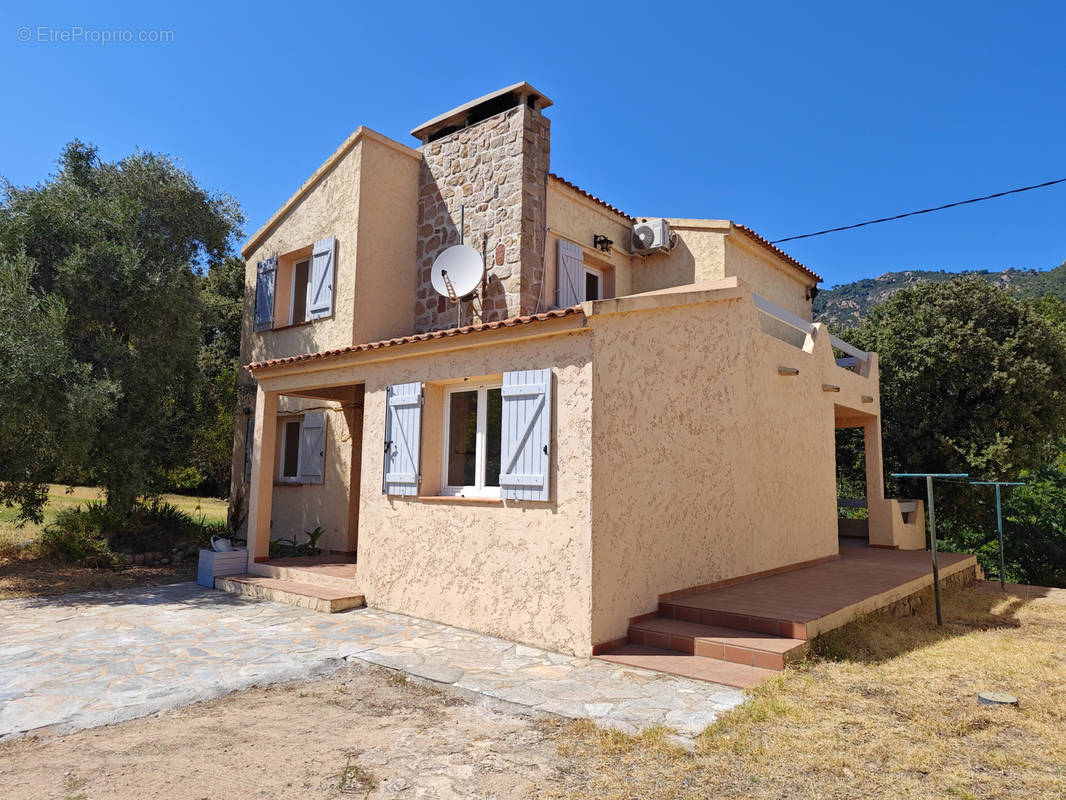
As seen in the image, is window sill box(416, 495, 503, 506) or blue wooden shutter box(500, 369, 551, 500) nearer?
blue wooden shutter box(500, 369, 551, 500)

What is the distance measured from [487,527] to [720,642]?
8.28 feet

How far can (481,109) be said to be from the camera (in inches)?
456

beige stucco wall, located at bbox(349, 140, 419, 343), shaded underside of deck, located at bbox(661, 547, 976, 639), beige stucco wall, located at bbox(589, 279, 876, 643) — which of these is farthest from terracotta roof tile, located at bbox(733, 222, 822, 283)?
shaded underside of deck, located at bbox(661, 547, 976, 639)

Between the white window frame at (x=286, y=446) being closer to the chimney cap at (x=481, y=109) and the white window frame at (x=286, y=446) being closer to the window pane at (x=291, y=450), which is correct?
the window pane at (x=291, y=450)

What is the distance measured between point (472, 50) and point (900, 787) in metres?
11.2

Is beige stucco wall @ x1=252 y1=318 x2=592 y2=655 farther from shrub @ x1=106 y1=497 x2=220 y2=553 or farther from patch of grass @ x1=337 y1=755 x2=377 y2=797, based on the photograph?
shrub @ x1=106 y1=497 x2=220 y2=553

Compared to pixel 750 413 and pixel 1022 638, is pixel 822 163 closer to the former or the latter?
pixel 750 413

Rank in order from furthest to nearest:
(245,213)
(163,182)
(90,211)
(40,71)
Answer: (245,213) → (163,182) → (90,211) → (40,71)

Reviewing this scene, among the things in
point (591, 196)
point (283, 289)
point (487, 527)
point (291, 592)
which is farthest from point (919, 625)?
point (283, 289)

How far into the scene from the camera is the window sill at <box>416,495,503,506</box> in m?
6.92

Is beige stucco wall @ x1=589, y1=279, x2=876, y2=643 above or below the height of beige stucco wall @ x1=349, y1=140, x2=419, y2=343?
below

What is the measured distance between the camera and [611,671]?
5.59 m

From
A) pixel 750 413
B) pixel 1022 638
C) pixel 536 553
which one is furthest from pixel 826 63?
pixel 536 553

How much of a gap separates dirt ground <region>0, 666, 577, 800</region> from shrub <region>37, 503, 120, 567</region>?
26.5ft
